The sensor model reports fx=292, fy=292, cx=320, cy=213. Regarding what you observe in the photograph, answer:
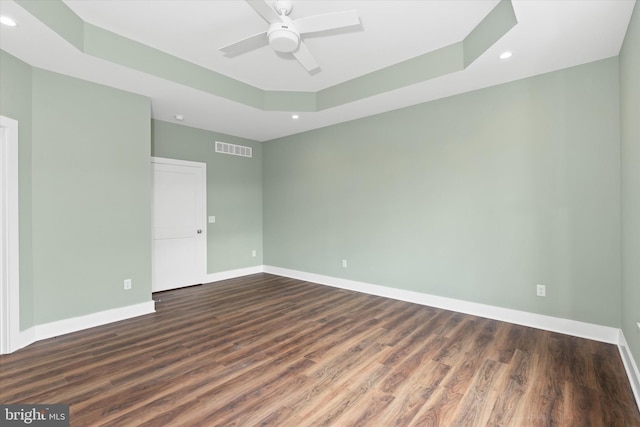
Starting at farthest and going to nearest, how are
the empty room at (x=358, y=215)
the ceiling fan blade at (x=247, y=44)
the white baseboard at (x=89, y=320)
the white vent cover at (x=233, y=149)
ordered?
1. the white vent cover at (x=233, y=149)
2. the white baseboard at (x=89, y=320)
3. the ceiling fan blade at (x=247, y=44)
4. the empty room at (x=358, y=215)

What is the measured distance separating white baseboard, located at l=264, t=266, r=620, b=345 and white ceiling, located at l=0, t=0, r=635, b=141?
2615 millimetres

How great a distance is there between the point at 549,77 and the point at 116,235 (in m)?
5.15

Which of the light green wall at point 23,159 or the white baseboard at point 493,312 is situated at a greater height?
the light green wall at point 23,159

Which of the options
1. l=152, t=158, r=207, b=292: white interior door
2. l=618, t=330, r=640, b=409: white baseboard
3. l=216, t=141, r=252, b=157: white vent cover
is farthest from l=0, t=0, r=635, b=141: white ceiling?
l=618, t=330, r=640, b=409: white baseboard

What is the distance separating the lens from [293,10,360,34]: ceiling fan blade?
2.11 metres

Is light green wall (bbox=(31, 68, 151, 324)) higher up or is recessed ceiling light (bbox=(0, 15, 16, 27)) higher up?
recessed ceiling light (bbox=(0, 15, 16, 27))

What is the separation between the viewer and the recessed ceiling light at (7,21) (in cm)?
219

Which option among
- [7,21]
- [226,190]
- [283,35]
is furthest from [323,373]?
[226,190]

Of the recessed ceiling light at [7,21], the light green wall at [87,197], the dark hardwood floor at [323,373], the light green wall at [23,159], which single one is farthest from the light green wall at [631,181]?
the light green wall at [23,159]

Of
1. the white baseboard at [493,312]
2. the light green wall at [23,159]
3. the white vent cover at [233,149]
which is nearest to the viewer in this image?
the light green wall at [23,159]

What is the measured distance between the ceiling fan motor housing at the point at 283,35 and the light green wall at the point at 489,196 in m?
2.29

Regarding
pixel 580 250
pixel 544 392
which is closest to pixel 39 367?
pixel 544 392
